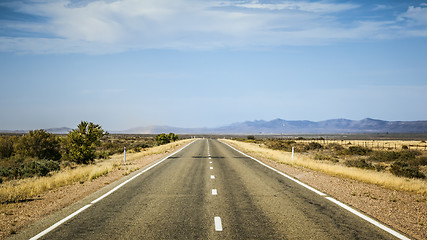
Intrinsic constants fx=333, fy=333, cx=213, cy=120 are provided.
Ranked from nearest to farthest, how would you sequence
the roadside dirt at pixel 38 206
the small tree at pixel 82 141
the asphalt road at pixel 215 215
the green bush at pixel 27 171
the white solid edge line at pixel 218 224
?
the asphalt road at pixel 215 215
the white solid edge line at pixel 218 224
the roadside dirt at pixel 38 206
the green bush at pixel 27 171
the small tree at pixel 82 141

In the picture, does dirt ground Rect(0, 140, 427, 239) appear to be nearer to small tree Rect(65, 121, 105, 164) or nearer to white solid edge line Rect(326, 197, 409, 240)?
white solid edge line Rect(326, 197, 409, 240)

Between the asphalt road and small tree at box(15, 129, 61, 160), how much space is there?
68.2 feet

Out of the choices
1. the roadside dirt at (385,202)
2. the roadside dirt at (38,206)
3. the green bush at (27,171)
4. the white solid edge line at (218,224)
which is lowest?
the green bush at (27,171)

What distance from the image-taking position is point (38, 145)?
29.2m

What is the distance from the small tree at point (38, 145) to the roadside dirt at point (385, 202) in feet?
79.2

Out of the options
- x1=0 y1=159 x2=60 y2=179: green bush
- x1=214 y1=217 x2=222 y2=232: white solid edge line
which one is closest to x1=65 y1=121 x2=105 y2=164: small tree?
x1=0 y1=159 x2=60 y2=179: green bush

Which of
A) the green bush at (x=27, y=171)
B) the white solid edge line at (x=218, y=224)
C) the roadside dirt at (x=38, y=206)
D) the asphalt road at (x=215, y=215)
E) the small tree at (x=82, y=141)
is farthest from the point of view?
the small tree at (x=82, y=141)

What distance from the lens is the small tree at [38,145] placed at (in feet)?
94.1

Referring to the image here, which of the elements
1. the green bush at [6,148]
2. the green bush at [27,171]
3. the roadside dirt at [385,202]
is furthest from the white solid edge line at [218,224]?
the green bush at [6,148]

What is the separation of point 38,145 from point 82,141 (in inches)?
185

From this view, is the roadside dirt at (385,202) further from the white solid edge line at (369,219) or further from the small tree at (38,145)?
the small tree at (38,145)

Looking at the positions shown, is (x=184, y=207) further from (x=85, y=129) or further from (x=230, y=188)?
A: (x=85, y=129)

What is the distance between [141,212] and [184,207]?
114 centimetres

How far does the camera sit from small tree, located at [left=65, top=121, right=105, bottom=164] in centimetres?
2734
